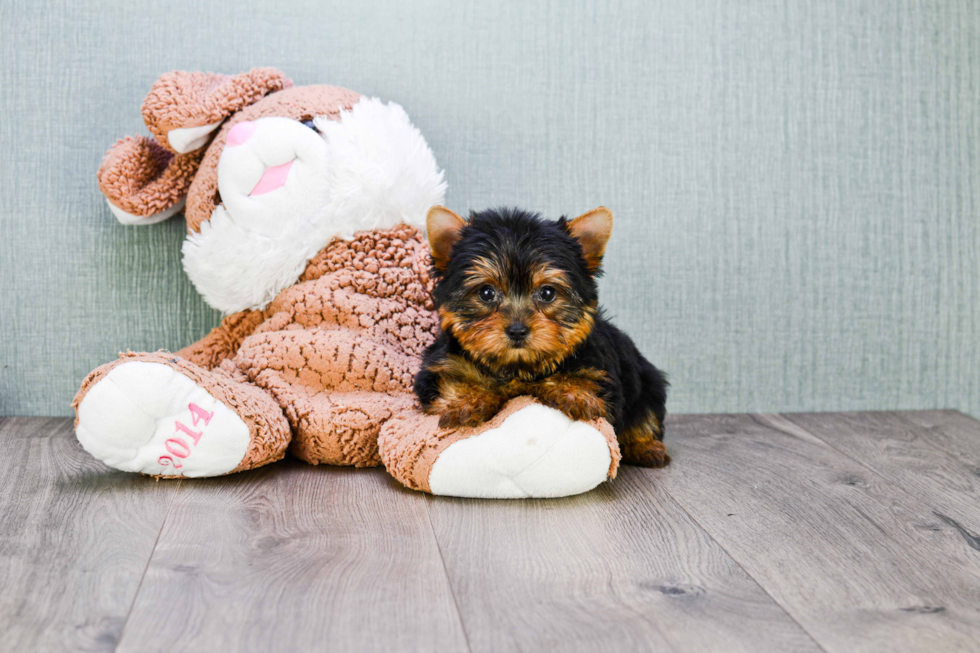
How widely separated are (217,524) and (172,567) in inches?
7.9

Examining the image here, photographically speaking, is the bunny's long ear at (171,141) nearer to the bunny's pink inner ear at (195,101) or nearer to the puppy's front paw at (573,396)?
the bunny's pink inner ear at (195,101)

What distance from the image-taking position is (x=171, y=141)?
6.92 feet

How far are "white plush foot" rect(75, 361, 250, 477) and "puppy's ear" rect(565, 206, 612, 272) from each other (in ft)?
2.73

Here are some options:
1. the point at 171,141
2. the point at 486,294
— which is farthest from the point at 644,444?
the point at 171,141

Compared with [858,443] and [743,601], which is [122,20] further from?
[858,443]

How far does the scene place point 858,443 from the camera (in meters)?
2.31

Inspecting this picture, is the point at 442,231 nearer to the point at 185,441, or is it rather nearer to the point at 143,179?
the point at 185,441

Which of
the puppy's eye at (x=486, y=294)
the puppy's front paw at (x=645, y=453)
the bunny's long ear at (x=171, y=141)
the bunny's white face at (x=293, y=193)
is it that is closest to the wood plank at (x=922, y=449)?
the puppy's front paw at (x=645, y=453)

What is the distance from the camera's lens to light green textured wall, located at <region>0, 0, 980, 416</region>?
235 centimetres

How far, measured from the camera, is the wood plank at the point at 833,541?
4.06ft

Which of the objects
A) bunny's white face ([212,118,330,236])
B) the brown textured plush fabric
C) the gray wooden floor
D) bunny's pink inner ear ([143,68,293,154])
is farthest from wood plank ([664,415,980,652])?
bunny's pink inner ear ([143,68,293,154])

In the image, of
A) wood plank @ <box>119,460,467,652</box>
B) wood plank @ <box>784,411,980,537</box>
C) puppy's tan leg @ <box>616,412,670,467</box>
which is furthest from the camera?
puppy's tan leg @ <box>616,412,670,467</box>

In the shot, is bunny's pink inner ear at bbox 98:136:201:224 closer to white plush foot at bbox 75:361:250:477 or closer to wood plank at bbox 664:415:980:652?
→ white plush foot at bbox 75:361:250:477

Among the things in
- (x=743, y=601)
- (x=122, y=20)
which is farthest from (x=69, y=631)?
(x=122, y=20)
